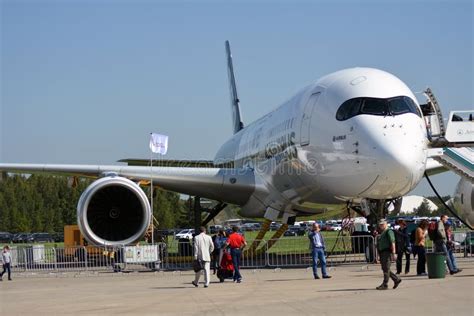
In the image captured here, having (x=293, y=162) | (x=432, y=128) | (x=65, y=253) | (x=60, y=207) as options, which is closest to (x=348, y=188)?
(x=293, y=162)

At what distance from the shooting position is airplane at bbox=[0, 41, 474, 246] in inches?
690

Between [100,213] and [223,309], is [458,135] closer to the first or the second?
[100,213]

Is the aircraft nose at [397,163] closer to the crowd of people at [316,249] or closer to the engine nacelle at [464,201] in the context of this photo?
the crowd of people at [316,249]

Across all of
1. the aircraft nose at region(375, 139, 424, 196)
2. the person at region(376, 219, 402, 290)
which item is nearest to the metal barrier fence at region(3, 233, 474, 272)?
the aircraft nose at region(375, 139, 424, 196)

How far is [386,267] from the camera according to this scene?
45.6 ft

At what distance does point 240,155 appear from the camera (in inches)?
1068

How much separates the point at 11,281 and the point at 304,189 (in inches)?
284

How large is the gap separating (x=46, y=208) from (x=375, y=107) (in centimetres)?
8907

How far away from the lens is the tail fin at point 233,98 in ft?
116

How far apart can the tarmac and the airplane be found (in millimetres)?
1947

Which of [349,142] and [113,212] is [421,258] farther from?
[113,212]

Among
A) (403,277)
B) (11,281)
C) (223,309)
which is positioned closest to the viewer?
(223,309)

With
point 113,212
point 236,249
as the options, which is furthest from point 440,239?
point 113,212

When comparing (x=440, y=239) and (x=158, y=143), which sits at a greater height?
(x=158, y=143)
